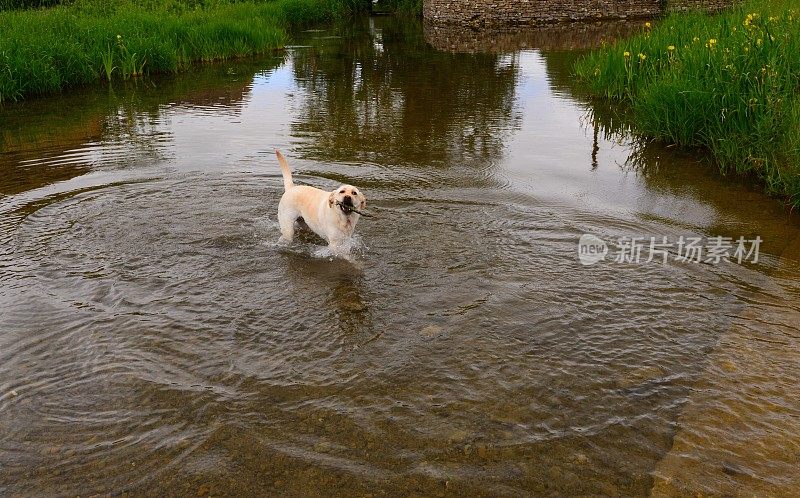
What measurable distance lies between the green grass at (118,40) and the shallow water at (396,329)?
16.0ft

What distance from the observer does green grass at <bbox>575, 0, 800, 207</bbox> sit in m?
7.53

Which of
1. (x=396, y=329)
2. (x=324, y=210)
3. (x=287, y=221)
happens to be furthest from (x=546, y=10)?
(x=396, y=329)

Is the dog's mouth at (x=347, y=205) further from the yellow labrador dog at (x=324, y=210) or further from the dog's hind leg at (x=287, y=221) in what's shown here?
the dog's hind leg at (x=287, y=221)

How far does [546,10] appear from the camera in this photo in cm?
3206

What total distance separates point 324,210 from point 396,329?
5.33 feet

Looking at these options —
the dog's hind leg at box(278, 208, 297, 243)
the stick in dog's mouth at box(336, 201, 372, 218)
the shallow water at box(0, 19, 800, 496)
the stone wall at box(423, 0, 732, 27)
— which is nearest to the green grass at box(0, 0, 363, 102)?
the shallow water at box(0, 19, 800, 496)

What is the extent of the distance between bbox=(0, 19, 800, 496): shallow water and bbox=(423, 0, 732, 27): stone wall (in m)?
23.9

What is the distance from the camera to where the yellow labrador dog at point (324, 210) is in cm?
572

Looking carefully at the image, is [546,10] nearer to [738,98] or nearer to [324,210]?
[738,98]

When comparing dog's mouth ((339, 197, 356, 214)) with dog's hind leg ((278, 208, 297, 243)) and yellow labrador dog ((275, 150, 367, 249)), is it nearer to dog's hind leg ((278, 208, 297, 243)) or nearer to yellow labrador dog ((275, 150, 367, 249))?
yellow labrador dog ((275, 150, 367, 249))

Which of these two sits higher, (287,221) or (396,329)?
(287,221)

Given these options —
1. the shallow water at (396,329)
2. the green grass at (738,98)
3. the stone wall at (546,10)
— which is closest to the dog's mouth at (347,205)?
the shallow water at (396,329)

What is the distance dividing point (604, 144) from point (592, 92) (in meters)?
4.02

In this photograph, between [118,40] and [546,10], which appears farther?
[546,10]
